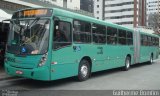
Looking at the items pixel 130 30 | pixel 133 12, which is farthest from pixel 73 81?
pixel 133 12

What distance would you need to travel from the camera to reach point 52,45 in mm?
9961

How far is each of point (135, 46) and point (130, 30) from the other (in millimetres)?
1621

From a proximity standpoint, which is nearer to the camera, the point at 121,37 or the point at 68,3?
the point at 121,37

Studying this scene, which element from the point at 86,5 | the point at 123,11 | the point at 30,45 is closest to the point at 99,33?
the point at 30,45

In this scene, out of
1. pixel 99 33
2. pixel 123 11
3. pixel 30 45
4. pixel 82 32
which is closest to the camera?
pixel 30 45

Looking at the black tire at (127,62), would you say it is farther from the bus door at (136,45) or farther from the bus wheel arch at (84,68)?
the bus wheel arch at (84,68)

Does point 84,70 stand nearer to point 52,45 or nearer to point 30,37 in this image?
point 52,45

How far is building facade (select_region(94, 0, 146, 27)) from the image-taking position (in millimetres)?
107375

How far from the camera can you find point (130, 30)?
18625 millimetres

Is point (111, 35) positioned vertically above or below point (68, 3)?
below

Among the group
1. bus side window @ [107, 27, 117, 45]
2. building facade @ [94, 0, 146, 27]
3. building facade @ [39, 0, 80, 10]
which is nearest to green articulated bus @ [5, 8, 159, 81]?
bus side window @ [107, 27, 117, 45]

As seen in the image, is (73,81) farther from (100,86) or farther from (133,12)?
(133,12)

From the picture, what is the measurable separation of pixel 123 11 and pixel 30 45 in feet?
341

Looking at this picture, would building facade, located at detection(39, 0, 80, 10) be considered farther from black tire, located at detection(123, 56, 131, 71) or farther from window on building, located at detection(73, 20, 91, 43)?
window on building, located at detection(73, 20, 91, 43)
